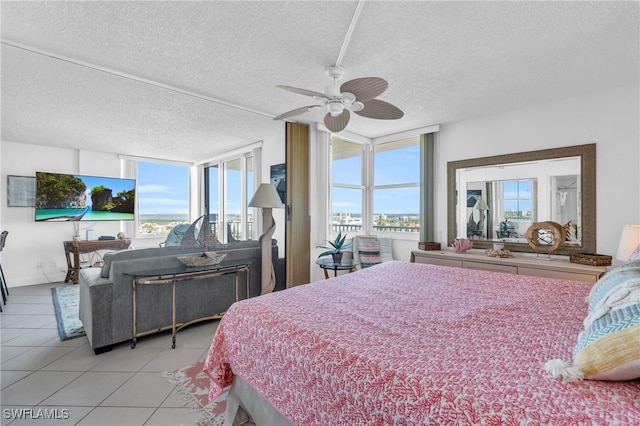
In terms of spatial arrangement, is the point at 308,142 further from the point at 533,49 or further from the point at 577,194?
the point at 577,194

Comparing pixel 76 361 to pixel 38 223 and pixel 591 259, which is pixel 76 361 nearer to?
pixel 38 223

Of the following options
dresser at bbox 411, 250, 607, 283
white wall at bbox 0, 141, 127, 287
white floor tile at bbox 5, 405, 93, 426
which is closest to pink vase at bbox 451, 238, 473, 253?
dresser at bbox 411, 250, 607, 283

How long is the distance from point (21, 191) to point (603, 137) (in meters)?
7.96

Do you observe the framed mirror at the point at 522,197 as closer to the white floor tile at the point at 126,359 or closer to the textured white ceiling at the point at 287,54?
the textured white ceiling at the point at 287,54

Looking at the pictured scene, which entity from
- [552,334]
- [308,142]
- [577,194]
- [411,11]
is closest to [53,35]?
[411,11]

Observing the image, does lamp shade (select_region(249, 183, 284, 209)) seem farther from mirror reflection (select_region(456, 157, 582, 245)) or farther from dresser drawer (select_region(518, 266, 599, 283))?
dresser drawer (select_region(518, 266, 599, 283))

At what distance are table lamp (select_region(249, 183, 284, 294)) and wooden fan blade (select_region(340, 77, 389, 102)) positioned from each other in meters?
1.77

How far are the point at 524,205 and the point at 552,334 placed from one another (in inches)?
108

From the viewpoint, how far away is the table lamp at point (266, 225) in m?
3.25

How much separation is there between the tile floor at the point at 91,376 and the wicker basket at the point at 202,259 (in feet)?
2.32

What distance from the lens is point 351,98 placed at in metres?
1.81

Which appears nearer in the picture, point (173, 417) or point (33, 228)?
point (173, 417)

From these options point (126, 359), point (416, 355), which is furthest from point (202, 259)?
point (416, 355)

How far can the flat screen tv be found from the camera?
473 centimetres
